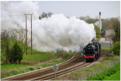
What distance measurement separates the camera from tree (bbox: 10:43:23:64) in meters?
8.18

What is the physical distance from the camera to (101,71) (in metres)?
9.48

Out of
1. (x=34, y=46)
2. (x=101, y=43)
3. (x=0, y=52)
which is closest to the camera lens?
(x=0, y=52)

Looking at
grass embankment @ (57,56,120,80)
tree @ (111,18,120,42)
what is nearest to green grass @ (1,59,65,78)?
grass embankment @ (57,56,120,80)

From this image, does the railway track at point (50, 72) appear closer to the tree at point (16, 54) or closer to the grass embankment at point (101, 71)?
the grass embankment at point (101, 71)

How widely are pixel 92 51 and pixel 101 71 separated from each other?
3.70 feet

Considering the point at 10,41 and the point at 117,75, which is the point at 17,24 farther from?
the point at 117,75

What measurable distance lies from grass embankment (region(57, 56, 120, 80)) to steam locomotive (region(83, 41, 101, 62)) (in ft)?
0.82

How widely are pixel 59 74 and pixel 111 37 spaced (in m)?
2.80

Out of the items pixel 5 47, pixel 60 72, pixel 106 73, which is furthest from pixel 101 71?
pixel 5 47

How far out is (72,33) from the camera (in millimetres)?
9258

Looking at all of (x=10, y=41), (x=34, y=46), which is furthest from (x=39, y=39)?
(x=10, y=41)

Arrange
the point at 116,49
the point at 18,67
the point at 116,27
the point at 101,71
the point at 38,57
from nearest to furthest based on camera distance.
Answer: the point at 18,67
the point at 38,57
the point at 101,71
the point at 116,49
the point at 116,27

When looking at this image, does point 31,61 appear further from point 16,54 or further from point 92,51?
point 92,51

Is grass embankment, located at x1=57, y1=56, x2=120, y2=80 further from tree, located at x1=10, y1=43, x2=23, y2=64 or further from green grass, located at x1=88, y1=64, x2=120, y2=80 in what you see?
tree, located at x1=10, y1=43, x2=23, y2=64
